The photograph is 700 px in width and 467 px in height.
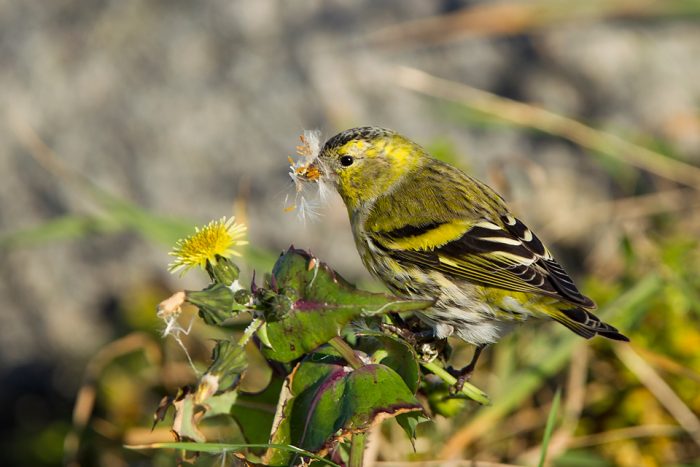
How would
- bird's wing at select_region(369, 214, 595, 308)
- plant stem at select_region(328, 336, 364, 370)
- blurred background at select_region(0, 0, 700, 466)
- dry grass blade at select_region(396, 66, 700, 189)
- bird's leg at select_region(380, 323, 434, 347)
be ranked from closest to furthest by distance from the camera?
1. plant stem at select_region(328, 336, 364, 370)
2. bird's leg at select_region(380, 323, 434, 347)
3. bird's wing at select_region(369, 214, 595, 308)
4. dry grass blade at select_region(396, 66, 700, 189)
5. blurred background at select_region(0, 0, 700, 466)

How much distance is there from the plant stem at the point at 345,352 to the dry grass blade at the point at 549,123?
2.34 m

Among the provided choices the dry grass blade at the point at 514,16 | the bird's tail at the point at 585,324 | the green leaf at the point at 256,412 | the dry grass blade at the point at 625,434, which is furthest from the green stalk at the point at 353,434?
the dry grass blade at the point at 514,16

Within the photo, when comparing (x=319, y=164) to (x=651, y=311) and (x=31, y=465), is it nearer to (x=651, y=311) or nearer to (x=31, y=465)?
(x=651, y=311)

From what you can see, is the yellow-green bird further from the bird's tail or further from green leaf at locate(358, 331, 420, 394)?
green leaf at locate(358, 331, 420, 394)

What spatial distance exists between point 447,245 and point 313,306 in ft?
3.55

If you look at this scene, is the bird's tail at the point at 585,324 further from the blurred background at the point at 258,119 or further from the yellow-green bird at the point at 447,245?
the blurred background at the point at 258,119

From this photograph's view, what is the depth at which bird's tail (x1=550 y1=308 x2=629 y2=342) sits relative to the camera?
256 cm

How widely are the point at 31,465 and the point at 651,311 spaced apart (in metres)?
3.04

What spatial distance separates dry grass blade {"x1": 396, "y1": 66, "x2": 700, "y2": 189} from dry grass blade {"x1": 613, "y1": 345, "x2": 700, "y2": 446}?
1.08 metres

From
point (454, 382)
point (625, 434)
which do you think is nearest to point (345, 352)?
point (454, 382)

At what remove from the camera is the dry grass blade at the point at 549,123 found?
13.8 ft

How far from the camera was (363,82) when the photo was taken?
4.87 m

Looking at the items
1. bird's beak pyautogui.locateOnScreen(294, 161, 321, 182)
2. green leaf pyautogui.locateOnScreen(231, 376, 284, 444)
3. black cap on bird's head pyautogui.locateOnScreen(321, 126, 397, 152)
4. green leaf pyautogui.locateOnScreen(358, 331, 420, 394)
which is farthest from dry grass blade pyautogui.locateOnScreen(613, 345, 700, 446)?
green leaf pyautogui.locateOnScreen(231, 376, 284, 444)

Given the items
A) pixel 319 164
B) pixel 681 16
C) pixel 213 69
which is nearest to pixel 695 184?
pixel 681 16
